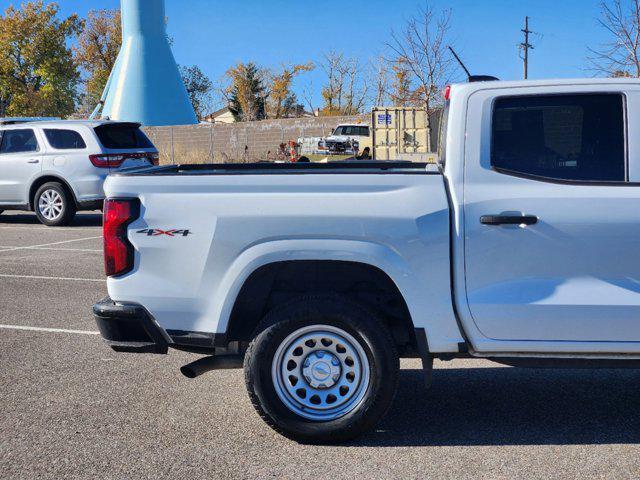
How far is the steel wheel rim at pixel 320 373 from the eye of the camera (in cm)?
421

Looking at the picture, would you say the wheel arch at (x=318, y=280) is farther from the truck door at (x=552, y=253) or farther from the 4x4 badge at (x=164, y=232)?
the truck door at (x=552, y=253)

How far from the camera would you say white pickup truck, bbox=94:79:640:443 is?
407 cm

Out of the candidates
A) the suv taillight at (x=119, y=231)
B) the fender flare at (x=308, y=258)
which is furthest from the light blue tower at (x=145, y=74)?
the fender flare at (x=308, y=258)

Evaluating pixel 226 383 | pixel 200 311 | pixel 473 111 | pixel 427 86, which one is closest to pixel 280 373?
pixel 200 311

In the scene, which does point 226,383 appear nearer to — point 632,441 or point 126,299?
point 126,299

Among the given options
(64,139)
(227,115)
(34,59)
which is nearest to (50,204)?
(64,139)

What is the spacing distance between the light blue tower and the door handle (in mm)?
42477

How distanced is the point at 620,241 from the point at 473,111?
1020mm

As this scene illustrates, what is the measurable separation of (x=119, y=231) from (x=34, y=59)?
6587 cm

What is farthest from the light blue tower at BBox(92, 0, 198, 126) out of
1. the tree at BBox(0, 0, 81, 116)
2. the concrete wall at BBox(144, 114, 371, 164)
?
the tree at BBox(0, 0, 81, 116)

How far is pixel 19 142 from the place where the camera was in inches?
591

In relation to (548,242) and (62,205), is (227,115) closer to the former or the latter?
(62,205)

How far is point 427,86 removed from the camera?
81.5 feet

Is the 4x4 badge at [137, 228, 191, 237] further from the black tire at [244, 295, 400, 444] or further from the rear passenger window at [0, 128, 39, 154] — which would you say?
the rear passenger window at [0, 128, 39, 154]
